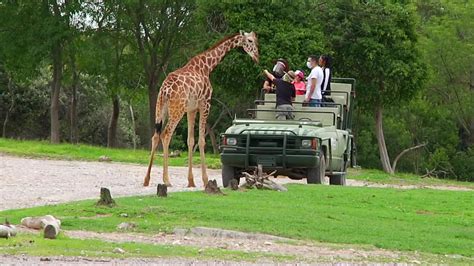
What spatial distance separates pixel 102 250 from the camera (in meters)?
10.3

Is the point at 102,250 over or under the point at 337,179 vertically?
under

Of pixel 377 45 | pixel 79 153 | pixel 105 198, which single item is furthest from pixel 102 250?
pixel 377 45

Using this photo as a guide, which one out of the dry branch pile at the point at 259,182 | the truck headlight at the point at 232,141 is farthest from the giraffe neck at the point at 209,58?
the dry branch pile at the point at 259,182

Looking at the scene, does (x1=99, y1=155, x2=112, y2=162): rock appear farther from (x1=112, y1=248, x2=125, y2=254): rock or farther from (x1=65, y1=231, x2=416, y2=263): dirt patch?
(x1=112, y1=248, x2=125, y2=254): rock

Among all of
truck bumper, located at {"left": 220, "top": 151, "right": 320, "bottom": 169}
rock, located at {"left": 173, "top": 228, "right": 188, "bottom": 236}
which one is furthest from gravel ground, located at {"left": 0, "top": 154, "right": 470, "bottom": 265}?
truck bumper, located at {"left": 220, "top": 151, "right": 320, "bottom": 169}

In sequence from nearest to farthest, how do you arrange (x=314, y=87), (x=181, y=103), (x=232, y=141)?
(x=232, y=141)
(x=181, y=103)
(x=314, y=87)

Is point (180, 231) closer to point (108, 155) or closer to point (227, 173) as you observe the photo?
point (227, 173)

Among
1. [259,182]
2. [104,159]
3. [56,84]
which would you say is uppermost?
[56,84]

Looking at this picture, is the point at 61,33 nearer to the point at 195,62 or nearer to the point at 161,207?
the point at 195,62

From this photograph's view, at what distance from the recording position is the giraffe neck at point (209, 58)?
20.8 meters

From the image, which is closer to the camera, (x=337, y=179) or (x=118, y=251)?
(x=118, y=251)

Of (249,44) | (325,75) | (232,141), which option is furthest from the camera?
(249,44)

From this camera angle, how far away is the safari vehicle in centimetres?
1923

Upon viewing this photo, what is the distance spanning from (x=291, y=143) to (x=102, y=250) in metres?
9.28
